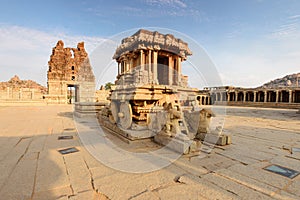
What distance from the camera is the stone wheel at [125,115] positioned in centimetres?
435

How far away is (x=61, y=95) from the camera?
2550 centimetres

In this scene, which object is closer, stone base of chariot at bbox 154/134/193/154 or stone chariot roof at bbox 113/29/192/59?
stone base of chariot at bbox 154/134/193/154

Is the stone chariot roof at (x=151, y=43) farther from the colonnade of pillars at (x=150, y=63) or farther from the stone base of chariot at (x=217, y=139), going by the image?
the stone base of chariot at (x=217, y=139)

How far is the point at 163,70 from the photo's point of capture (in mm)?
12992

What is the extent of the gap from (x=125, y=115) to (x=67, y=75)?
31337mm

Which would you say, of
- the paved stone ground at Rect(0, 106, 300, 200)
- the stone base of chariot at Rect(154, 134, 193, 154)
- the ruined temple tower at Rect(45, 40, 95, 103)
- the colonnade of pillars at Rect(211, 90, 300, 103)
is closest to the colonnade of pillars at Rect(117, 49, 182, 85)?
the stone base of chariot at Rect(154, 134, 193, 154)

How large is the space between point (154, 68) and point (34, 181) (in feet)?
33.0

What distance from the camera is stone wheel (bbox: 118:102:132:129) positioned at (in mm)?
4348

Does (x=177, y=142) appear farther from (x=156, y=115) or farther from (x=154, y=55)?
(x=154, y=55)

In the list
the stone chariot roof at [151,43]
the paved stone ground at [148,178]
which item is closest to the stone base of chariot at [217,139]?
the paved stone ground at [148,178]

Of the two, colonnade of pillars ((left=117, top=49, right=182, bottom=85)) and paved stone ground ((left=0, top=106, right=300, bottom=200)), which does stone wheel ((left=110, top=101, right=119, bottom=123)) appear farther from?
colonnade of pillars ((left=117, top=49, right=182, bottom=85))

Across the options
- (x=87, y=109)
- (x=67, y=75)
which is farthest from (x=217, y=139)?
(x=67, y=75)

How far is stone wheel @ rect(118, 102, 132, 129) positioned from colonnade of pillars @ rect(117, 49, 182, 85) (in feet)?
21.1

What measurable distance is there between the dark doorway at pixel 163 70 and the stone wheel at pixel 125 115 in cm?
861
